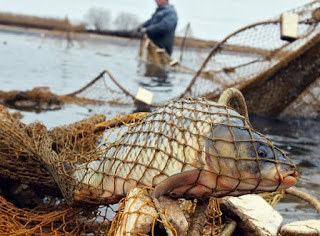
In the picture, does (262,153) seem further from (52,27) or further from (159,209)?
(52,27)

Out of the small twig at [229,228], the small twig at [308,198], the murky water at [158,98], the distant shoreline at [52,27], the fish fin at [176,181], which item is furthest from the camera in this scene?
the distant shoreline at [52,27]

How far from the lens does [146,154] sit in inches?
103

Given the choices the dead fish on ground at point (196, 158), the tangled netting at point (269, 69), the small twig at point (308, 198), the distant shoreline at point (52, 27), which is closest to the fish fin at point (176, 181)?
the dead fish on ground at point (196, 158)

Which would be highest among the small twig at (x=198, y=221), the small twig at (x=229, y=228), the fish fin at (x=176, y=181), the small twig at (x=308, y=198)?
the fish fin at (x=176, y=181)

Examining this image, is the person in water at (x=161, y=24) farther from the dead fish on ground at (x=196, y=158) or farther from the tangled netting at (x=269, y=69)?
the dead fish on ground at (x=196, y=158)

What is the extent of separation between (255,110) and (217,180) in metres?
6.64

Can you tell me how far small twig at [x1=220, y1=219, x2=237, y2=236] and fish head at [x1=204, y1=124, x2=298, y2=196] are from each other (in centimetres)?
60

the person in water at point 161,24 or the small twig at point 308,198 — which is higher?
the person in water at point 161,24

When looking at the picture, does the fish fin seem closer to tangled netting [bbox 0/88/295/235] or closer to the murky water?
tangled netting [bbox 0/88/295/235]

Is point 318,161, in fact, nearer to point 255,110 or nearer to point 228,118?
point 255,110

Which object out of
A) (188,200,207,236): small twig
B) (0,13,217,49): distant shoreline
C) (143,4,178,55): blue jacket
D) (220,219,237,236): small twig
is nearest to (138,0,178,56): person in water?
(143,4,178,55): blue jacket

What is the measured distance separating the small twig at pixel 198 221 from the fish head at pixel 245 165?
21 cm

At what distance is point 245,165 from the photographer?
2365mm

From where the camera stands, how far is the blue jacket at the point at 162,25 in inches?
591
